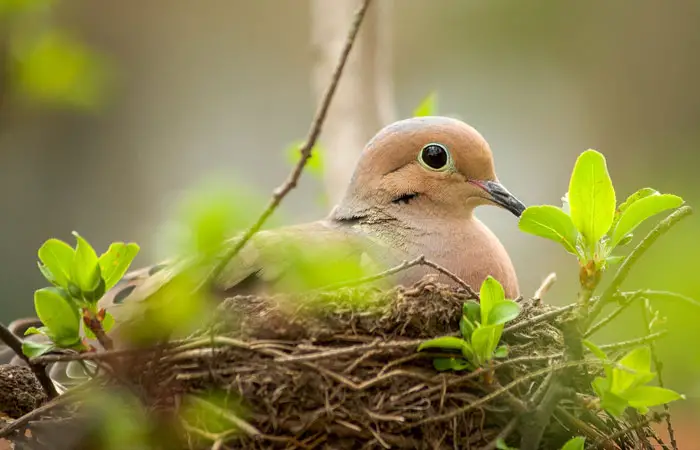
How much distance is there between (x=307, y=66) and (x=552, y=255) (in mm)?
2272

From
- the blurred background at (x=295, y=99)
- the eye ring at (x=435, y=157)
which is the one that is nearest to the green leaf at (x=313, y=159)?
the eye ring at (x=435, y=157)

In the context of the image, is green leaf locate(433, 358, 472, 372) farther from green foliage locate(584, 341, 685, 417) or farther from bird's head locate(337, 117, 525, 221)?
bird's head locate(337, 117, 525, 221)

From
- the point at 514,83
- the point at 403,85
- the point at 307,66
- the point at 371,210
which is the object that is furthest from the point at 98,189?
the point at 371,210

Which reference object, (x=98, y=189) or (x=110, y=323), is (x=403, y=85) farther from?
(x=110, y=323)

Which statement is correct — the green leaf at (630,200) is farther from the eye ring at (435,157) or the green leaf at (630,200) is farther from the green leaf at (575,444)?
the eye ring at (435,157)

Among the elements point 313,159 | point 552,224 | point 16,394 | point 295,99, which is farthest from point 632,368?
point 295,99

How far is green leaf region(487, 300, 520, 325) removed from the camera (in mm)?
1333

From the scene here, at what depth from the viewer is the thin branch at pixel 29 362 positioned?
1.30 metres

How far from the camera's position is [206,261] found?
86 cm

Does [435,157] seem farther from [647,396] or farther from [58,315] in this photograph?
[58,315]

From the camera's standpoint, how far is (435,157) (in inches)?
78.7

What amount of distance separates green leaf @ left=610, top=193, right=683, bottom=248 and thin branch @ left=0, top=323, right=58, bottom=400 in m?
0.92

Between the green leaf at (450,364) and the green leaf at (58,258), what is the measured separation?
605mm

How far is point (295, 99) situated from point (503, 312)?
192 inches
